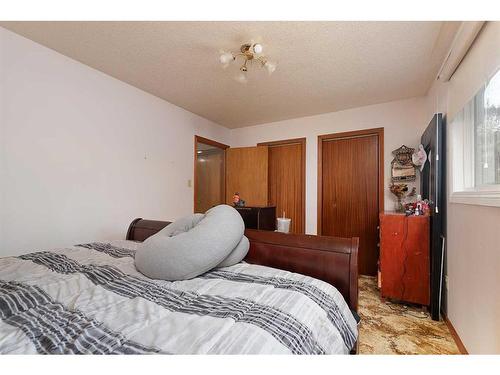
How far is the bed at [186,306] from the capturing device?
0.59 m

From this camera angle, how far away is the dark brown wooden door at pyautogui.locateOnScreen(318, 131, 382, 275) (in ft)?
10.1

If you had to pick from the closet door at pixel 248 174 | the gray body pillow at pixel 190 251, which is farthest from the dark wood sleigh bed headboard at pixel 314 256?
the closet door at pixel 248 174

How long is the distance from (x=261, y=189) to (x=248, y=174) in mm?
346

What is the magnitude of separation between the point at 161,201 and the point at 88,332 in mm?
2442

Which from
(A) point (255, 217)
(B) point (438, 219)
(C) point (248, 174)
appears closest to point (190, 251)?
(A) point (255, 217)

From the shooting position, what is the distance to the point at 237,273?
1.11 m

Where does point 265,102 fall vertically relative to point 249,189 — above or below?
above

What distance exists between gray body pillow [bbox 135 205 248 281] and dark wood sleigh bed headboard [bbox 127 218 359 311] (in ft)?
0.92

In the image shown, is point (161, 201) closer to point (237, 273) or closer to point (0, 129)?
point (0, 129)

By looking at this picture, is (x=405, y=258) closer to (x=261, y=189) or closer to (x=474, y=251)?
(x=474, y=251)

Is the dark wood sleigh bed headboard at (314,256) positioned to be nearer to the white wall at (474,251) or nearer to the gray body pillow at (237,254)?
the gray body pillow at (237,254)

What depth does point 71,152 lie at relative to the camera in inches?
82.9

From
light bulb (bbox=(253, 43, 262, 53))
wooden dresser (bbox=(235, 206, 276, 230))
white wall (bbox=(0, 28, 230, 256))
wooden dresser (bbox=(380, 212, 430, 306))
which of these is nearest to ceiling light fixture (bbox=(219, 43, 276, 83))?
light bulb (bbox=(253, 43, 262, 53))
